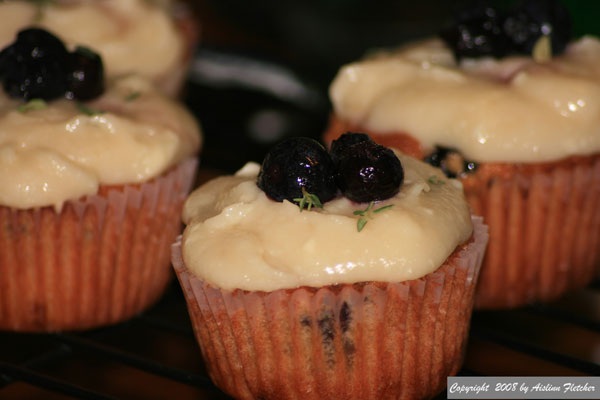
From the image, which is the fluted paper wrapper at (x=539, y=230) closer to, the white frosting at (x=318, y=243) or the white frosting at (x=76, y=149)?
the white frosting at (x=318, y=243)

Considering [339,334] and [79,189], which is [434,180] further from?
[79,189]

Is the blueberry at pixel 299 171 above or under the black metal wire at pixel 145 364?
above

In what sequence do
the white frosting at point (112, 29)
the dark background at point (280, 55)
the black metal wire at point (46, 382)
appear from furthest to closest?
the dark background at point (280, 55), the white frosting at point (112, 29), the black metal wire at point (46, 382)

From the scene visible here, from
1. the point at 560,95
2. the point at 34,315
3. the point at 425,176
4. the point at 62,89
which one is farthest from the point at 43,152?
the point at 560,95

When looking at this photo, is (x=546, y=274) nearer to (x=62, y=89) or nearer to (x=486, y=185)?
(x=486, y=185)

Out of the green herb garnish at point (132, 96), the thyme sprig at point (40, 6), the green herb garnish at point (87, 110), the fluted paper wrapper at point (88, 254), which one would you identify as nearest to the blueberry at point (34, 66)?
the green herb garnish at point (87, 110)
